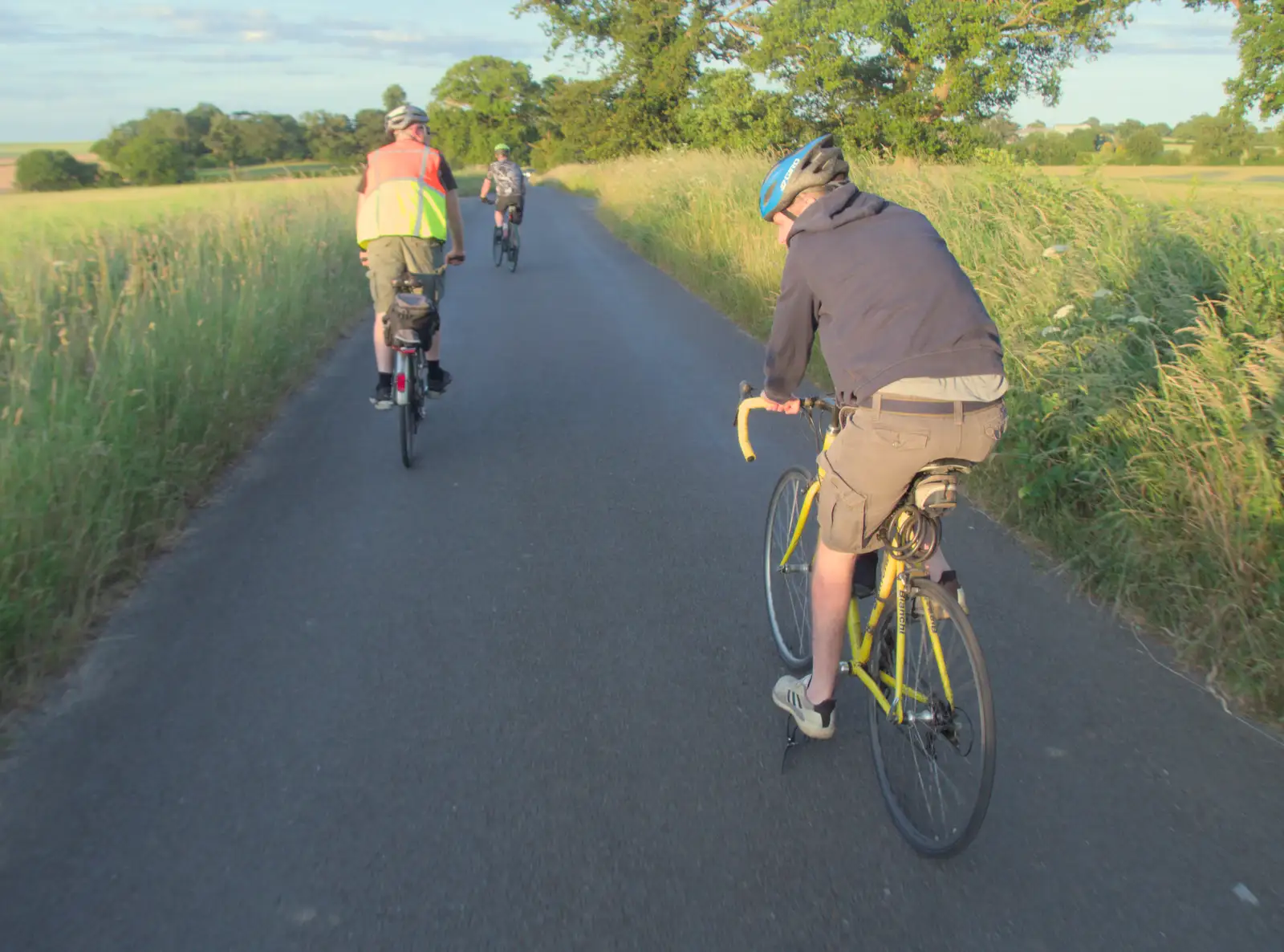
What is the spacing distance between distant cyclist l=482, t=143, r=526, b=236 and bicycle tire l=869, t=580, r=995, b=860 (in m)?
15.7

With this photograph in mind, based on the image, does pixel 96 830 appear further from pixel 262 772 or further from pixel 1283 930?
pixel 1283 930

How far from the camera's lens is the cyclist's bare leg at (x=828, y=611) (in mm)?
3154

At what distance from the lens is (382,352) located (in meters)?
7.17

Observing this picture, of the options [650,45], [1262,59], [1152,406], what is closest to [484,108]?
→ [650,45]

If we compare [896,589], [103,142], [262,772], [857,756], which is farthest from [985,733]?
[103,142]

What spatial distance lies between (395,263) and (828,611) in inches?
191

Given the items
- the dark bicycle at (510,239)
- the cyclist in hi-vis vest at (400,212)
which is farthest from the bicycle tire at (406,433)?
the dark bicycle at (510,239)

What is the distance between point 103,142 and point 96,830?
177ft

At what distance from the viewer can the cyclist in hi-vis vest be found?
6.85m

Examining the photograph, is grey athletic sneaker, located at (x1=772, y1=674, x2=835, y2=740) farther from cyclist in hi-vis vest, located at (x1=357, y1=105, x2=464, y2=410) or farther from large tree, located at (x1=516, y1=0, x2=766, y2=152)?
large tree, located at (x1=516, y1=0, x2=766, y2=152)

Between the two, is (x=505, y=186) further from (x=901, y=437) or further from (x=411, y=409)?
(x=901, y=437)

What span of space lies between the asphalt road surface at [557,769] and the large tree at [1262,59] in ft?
69.1

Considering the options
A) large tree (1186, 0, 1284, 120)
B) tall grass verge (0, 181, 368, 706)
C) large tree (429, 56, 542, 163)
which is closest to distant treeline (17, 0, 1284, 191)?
large tree (1186, 0, 1284, 120)

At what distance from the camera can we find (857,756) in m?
3.49
